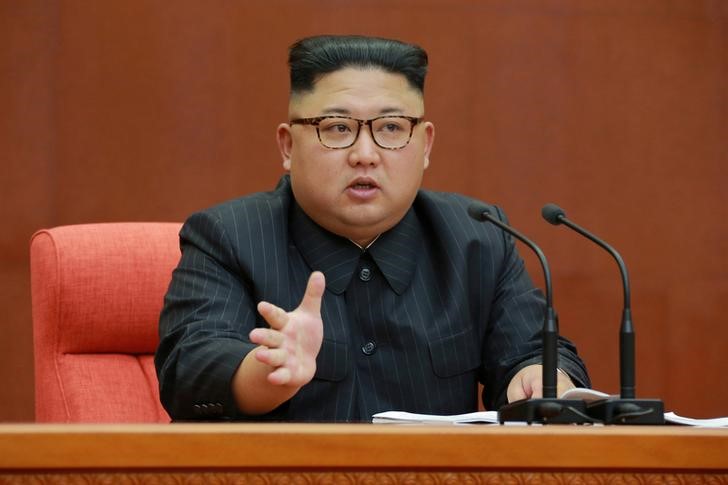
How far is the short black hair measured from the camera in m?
2.05

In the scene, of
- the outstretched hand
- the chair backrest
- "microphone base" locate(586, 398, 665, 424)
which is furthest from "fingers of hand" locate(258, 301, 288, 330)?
the chair backrest

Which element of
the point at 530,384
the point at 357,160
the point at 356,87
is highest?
the point at 356,87

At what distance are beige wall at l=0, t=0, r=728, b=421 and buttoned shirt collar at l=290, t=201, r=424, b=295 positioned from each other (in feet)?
4.06

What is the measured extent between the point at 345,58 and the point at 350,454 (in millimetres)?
1068

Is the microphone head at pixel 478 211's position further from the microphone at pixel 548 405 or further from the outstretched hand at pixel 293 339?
the outstretched hand at pixel 293 339

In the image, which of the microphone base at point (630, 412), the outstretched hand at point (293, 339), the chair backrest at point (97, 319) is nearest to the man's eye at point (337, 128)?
the chair backrest at point (97, 319)

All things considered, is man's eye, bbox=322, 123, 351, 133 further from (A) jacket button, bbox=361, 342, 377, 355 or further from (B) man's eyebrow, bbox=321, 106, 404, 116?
(A) jacket button, bbox=361, 342, 377, 355

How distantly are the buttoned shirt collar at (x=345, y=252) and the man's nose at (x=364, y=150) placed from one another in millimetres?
179

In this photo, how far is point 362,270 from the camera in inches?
82.7

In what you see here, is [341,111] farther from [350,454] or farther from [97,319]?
[350,454]

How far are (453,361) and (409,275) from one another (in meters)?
0.18

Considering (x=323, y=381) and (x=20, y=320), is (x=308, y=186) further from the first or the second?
(x=20, y=320)

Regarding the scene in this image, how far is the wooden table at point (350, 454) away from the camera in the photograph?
1.11 metres

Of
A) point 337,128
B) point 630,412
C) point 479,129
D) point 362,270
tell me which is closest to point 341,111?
point 337,128
